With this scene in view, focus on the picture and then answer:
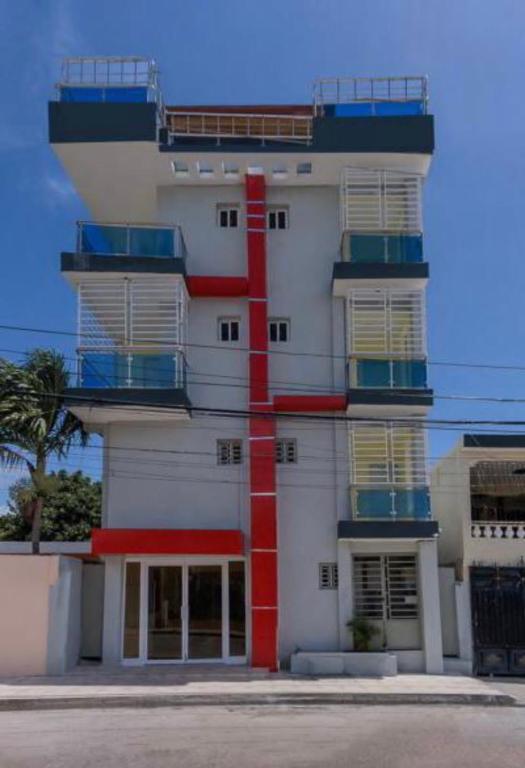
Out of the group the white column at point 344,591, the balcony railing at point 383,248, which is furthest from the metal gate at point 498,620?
the balcony railing at point 383,248

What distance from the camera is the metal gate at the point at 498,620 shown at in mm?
19234

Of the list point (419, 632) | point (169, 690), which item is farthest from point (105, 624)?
point (419, 632)

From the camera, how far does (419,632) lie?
19.7 m

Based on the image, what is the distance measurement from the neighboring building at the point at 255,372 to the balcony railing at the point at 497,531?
46.1 inches

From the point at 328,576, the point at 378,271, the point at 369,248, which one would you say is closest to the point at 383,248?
the point at 369,248

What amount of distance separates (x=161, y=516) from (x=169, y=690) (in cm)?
482

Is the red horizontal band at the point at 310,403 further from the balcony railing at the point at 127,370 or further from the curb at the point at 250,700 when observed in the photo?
the curb at the point at 250,700

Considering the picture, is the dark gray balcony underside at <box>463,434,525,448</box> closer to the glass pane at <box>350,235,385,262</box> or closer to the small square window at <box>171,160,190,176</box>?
the glass pane at <box>350,235,385,262</box>

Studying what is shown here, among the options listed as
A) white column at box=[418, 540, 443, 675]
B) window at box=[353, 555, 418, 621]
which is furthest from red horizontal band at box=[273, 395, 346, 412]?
white column at box=[418, 540, 443, 675]

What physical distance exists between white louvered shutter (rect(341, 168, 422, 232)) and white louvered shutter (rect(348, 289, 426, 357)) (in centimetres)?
165

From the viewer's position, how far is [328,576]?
775 inches

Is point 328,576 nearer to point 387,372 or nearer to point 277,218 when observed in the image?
point 387,372

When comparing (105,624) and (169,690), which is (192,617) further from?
(169,690)

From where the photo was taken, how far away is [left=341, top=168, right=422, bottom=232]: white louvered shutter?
20.8m
